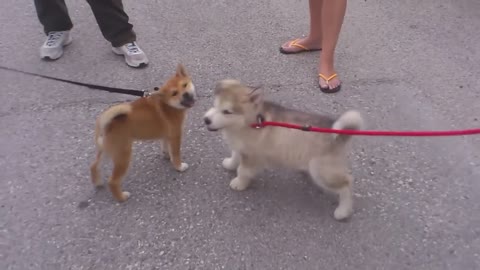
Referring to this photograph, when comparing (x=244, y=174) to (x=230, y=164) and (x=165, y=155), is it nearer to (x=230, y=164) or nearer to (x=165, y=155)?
(x=230, y=164)

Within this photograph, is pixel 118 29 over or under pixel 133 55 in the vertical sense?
over

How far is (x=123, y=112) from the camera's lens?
1981 millimetres

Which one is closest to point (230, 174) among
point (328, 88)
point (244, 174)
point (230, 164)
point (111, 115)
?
point (230, 164)

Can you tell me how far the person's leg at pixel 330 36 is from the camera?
2.86 meters

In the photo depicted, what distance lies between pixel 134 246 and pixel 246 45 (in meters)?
2.02

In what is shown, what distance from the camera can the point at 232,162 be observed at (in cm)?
235

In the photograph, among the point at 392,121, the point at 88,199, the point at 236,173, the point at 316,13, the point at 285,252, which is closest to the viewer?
the point at 285,252

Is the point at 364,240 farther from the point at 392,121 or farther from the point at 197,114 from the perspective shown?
the point at 197,114

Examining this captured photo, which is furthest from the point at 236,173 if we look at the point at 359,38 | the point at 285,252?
the point at 359,38

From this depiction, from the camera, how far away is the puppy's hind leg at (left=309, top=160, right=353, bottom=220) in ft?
6.51

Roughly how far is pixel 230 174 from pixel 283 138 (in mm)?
475

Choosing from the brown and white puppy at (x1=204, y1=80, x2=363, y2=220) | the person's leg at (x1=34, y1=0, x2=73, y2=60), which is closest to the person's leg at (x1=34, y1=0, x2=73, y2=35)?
the person's leg at (x1=34, y1=0, x2=73, y2=60)

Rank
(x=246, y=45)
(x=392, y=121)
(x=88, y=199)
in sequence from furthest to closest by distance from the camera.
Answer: (x=246, y=45), (x=392, y=121), (x=88, y=199)

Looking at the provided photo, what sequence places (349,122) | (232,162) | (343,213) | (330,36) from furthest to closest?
(330,36)
(232,162)
(343,213)
(349,122)
